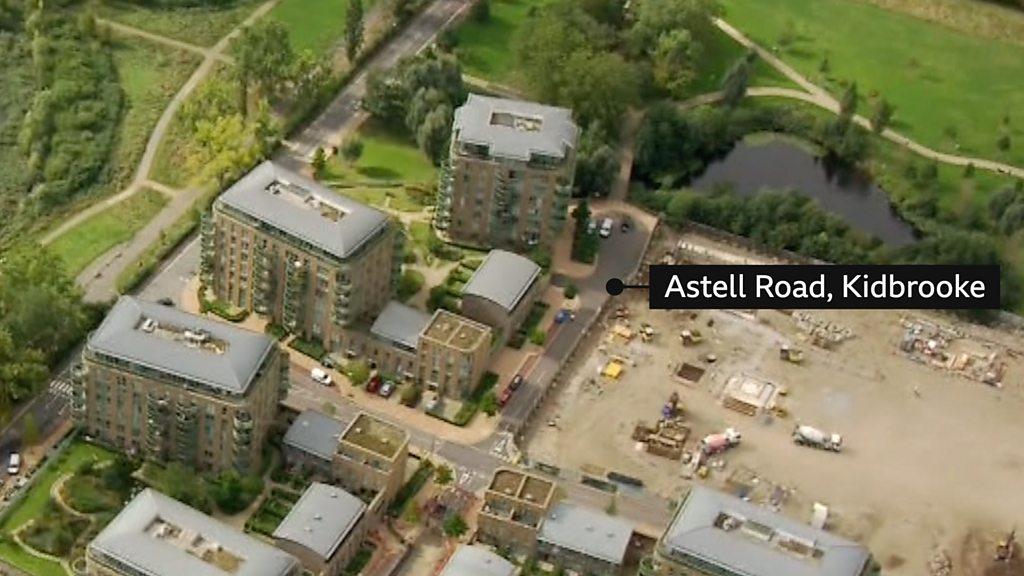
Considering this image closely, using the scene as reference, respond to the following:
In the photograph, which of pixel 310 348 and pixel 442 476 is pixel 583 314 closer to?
pixel 310 348

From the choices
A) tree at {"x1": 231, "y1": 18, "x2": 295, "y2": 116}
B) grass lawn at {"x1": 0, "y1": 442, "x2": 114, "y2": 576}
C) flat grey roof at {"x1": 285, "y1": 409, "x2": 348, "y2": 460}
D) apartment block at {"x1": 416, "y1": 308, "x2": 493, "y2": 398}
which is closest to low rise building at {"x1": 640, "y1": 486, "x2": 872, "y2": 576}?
apartment block at {"x1": 416, "y1": 308, "x2": 493, "y2": 398}

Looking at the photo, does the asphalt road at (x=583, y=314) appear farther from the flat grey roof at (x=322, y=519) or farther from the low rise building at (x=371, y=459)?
the flat grey roof at (x=322, y=519)

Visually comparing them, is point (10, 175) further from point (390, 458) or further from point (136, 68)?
point (390, 458)

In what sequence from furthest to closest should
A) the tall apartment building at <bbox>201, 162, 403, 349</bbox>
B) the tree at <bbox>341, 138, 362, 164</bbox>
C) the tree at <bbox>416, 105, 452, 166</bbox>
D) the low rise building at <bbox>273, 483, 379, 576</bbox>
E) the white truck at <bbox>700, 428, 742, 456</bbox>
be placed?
the tree at <bbox>341, 138, 362, 164</bbox>, the tree at <bbox>416, 105, 452, 166</bbox>, the white truck at <bbox>700, 428, 742, 456</bbox>, the tall apartment building at <bbox>201, 162, 403, 349</bbox>, the low rise building at <bbox>273, 483, 379, 576</bbox>

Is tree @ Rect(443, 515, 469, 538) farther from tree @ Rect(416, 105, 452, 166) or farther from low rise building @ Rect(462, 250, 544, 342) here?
tree @ Rect(416, 105, 452, 166)

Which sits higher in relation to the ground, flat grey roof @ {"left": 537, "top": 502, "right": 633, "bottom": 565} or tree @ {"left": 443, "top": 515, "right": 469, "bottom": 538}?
flat grey roof @ {"left": 537, "top": 502, "right": 633, "bottom": 565}

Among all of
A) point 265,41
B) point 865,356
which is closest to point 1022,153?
point 865,356

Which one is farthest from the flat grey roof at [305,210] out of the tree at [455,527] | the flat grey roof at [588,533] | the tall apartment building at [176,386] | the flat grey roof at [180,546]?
the flat grey roof at [180,546]
